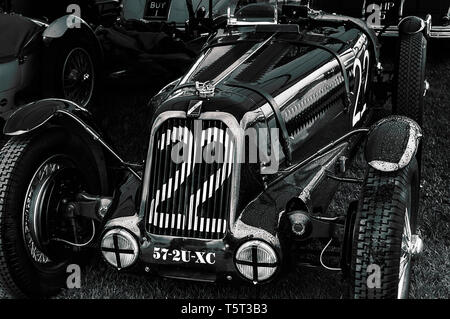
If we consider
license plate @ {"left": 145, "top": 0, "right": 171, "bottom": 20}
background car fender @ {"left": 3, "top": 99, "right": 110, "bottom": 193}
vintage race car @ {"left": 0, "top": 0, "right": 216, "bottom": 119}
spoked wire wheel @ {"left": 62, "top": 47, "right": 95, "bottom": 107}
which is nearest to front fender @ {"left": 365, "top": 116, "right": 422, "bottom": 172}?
background car fender @ {"left": 3, "top": 99, "right": 110, "bottom": 193}

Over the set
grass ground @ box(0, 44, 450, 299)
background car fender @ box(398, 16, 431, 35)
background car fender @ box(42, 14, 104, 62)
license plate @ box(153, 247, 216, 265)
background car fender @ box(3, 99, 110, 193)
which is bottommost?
grass ground @ box(0, 44, 450, 299)

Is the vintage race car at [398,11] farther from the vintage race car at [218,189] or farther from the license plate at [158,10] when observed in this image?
the vintage race car at [218,189]

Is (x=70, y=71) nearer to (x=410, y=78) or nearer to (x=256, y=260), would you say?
(x=410, y=78)

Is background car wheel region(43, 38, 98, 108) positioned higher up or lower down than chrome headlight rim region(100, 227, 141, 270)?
higher up

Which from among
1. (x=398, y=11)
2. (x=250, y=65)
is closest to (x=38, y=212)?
(x=250, y=65)

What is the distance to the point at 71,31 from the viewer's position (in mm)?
6055

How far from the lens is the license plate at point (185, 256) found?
290cm

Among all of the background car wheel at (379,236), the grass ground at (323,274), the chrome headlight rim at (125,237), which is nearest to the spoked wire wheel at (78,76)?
the grass ground at (323,274)

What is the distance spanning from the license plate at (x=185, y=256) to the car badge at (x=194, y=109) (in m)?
0.62

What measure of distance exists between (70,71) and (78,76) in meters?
0.12

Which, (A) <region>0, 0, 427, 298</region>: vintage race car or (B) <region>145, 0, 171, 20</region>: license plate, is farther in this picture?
(B) <region>145, 0, 171, 20</region>: license plate

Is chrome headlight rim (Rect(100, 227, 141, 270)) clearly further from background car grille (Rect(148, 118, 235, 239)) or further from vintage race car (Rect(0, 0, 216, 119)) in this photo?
vintage race car (Rect(0, 0, 216, 119))

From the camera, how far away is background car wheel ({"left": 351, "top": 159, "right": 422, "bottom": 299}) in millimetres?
2568
